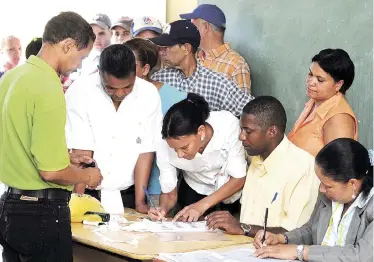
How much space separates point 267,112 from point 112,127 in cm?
95

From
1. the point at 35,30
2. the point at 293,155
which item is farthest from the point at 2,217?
the point at 35,30

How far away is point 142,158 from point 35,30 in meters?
2.96

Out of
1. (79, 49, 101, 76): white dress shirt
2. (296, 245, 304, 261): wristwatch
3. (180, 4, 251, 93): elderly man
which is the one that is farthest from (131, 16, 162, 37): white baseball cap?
(296, 245, 304, 261): wristwatch

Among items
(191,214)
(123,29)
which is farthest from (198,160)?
(123,29)

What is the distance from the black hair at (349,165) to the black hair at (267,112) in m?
0.64

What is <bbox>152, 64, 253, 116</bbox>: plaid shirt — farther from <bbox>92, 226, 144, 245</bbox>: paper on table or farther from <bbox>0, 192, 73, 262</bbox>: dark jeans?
<bbox>0, 192, 73, 262</bbox>: dark jeans

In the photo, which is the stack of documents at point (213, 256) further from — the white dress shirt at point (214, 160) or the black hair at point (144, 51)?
the black hair at point (144, 51)

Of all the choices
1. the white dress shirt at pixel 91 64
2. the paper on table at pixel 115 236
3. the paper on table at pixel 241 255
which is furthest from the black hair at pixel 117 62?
the white dress shirt at pixel 91 64

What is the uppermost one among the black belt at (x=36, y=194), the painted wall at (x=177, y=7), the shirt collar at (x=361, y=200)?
the painted wall at (x=177, y=7)

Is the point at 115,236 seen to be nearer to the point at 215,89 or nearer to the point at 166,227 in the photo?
the point at 166,227

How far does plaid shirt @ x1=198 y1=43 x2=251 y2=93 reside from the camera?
471 centimetres

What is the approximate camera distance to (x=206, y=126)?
368 cm

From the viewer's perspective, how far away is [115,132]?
384cm

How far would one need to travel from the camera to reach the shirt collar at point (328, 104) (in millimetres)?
3563
